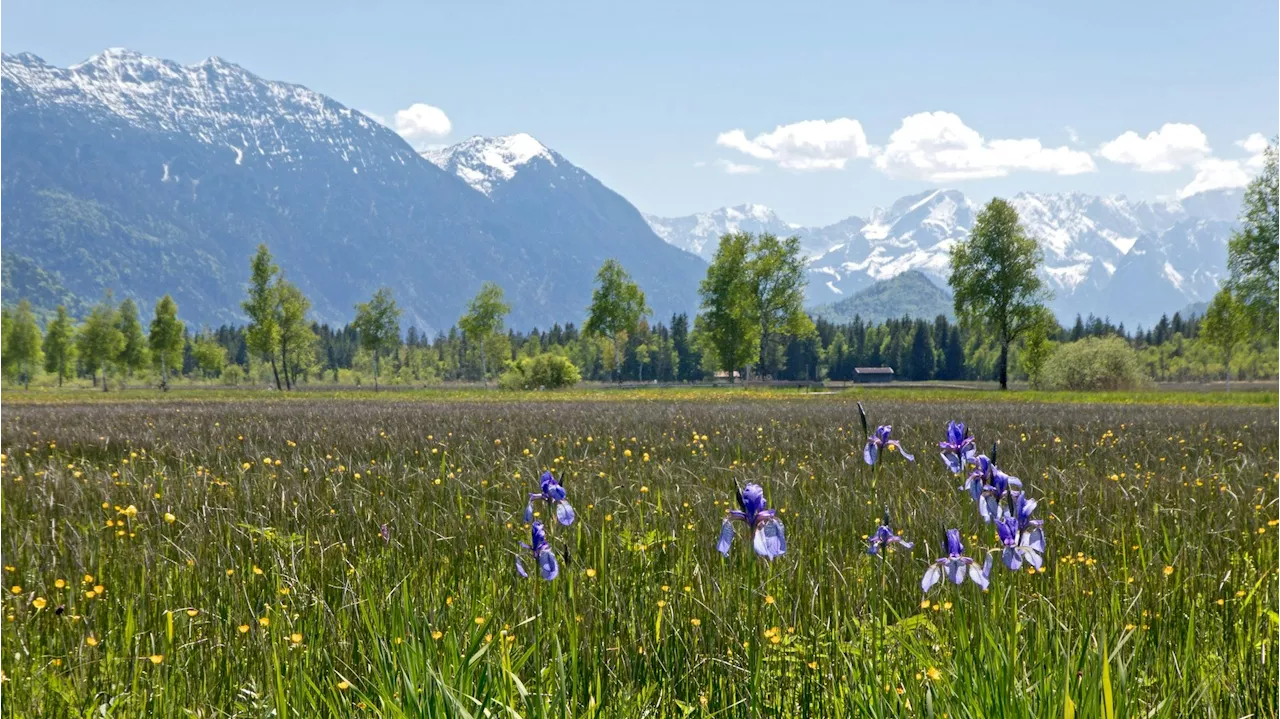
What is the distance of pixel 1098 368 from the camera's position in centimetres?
5116

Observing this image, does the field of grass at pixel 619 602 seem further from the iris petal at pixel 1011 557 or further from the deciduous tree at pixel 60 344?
the deciduous tree at pixel 60 344

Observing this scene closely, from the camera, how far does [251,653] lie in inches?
126

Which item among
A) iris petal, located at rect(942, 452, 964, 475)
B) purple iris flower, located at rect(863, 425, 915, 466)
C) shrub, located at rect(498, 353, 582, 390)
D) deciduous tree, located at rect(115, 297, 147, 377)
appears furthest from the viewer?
deciduous tree, located at rect(115, 297, 147, 377)

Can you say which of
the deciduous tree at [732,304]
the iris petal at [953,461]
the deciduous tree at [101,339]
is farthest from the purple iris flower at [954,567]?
the deciduous tree at [101,339]

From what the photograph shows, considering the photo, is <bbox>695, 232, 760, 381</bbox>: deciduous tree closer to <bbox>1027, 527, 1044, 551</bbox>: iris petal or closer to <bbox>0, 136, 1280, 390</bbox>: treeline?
<bbox>0, 136, 1280, 390</bbox>: treeline

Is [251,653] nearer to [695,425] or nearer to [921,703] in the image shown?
[921,703]

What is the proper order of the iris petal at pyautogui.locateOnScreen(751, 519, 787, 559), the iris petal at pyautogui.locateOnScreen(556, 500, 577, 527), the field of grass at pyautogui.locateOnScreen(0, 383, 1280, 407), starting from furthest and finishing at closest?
the field of grass at pyautogui.locateOnScreen(0, 383, 1280, 407) < the iris petal at pyautogui.locateOnScreen(556, 500, 577, 527) < the iris petal at pyautogui.locateOnScreen(751, 519, 787, 559)

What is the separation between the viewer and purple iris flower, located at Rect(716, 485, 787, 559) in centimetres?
212

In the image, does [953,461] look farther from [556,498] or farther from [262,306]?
[262,306]

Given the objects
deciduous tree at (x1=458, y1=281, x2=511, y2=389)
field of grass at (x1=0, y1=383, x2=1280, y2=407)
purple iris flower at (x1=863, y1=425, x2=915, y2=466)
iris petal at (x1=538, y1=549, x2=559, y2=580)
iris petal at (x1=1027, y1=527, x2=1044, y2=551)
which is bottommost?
field of grass at (x1=0, y1=383, x2=1280, y2=407)

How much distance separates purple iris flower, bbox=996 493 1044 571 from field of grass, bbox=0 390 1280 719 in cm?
18

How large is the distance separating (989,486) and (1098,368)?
55.9 metres

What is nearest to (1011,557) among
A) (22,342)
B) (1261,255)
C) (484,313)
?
(1261,255)

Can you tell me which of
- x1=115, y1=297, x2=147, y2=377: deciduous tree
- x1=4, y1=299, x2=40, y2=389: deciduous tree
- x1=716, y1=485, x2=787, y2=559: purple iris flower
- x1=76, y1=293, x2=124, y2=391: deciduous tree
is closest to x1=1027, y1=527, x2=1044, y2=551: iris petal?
x1=716, y1=485, x2=787, y2=559: purple iris flower
